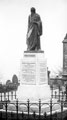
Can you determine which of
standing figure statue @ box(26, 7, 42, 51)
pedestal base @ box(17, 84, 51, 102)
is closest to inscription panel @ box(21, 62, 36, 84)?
pedestal base @ box(17, 84, 51, 102)

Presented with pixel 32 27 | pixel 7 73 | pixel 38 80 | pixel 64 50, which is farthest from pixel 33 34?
pixel 64 50

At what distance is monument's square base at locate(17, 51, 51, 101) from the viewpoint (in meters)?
14.4

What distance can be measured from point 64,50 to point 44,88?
33.4 m

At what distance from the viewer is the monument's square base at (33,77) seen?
1438 centimetres

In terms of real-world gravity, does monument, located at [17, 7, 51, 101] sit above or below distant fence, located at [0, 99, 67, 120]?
above

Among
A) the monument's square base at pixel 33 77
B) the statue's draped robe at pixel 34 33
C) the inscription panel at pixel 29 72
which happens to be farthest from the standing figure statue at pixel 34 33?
the inscription panel at pixel 29 72

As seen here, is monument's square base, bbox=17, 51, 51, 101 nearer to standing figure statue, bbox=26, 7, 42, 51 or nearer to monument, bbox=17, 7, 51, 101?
monument, bbox=17, 7, 51, 101

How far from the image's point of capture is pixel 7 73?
1478 inches

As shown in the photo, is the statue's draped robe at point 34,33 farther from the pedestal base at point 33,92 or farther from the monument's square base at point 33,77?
the pedestal base at point 33,92

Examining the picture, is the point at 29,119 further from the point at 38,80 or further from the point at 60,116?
the point at 38,80

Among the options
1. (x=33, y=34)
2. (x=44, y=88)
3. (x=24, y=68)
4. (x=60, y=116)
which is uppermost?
(x=33, y=34)

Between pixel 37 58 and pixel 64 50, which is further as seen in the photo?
pixel 64 50

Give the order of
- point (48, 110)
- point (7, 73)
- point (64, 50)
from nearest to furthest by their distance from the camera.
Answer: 1. point (48, 110)
2. point (7, 73)
3. point (64, 50)

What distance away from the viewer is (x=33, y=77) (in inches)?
574
